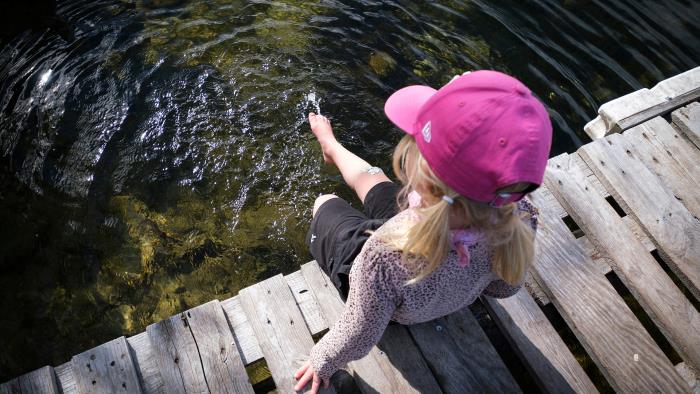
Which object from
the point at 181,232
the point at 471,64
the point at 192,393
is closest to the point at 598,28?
the point at 471,64

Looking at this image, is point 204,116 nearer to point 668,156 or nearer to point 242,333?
point 242,333

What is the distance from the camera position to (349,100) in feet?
14.3

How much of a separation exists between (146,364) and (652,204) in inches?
128

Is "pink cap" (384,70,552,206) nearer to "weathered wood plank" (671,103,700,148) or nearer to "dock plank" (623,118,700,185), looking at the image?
"dock plank" (623,118,700,185)

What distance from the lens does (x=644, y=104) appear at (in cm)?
375

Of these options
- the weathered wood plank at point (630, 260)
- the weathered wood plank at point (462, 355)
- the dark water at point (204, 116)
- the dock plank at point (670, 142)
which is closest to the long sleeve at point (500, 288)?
the weathered wood plank at point (462, 355)

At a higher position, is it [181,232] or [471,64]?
[471,64]

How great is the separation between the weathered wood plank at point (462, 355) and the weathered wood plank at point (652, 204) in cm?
139

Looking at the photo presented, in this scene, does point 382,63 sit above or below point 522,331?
above

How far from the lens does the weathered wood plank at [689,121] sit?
140 inches

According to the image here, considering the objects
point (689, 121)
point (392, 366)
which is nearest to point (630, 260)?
point (689, 121)

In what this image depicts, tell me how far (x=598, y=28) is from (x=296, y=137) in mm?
3903

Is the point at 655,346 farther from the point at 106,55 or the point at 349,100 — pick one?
the point at 106,55

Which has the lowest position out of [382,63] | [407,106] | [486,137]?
[382,63]
